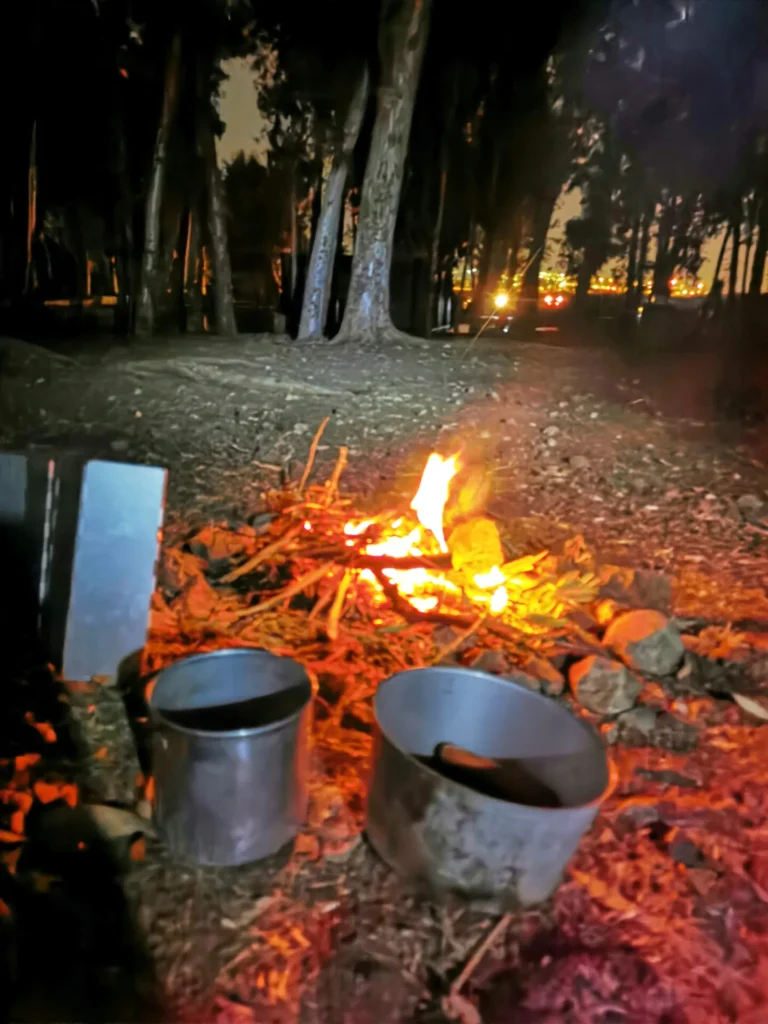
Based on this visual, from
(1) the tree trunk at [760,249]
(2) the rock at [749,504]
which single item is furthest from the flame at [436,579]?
(1) the tree trunk at [760,249]

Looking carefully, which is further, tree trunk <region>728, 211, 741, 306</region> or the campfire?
tree trunk <region>728, 211, 741, 306</region>

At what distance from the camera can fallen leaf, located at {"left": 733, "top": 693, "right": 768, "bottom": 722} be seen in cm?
365

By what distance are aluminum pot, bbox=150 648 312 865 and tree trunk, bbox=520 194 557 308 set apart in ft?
81.3

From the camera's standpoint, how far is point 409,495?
6.32m

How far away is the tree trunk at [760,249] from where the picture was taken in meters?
21.3

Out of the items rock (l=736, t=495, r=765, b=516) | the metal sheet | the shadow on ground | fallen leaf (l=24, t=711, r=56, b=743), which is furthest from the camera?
rock (l=736, t=495, r=765, b=516)

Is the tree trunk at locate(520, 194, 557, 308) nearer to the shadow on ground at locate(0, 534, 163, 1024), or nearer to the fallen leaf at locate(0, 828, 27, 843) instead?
the shadow on ground at locate(0, 534, 163, 1024)

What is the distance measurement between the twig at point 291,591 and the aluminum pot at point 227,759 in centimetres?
106

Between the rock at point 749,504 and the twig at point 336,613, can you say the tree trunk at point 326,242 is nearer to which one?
the rock at point 749,504

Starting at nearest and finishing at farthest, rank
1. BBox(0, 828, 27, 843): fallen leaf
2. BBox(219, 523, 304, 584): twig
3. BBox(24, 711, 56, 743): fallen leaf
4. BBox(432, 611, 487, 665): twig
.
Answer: BBox(0, 828, 27, 843): fallen leaf < BBox(24, 711, 56, 743): fallen leaf < BBox(432, 611, 487, 665): twig < BBox(219, 523, 304, 584): twig

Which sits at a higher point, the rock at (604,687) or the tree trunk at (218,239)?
the tree trunk at (218,239)

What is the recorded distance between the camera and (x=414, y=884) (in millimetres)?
2553

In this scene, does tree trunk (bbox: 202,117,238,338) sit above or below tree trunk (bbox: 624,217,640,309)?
below

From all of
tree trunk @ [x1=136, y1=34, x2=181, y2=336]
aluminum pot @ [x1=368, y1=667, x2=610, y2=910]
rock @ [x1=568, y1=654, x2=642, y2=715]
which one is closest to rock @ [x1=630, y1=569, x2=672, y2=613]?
rock @ [x1=568, y1=654, x2=642, y2=715]
